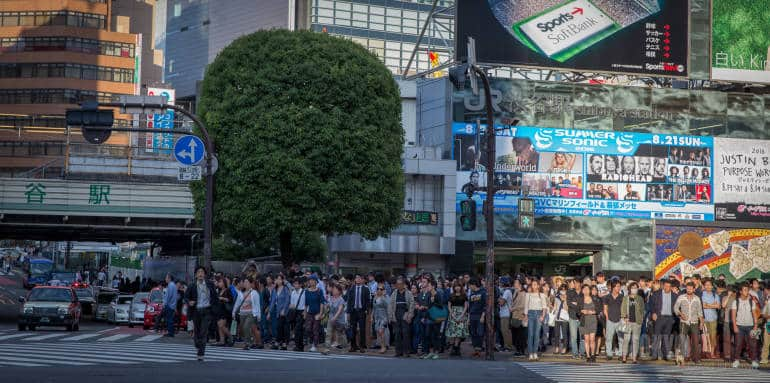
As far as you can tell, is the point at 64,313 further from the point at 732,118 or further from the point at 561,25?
the point at 732,118

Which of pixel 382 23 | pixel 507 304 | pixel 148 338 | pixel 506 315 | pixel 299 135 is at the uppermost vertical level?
pixel 382 23

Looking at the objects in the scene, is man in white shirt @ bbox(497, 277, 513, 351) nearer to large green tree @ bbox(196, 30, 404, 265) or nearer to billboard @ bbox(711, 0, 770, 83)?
large green tree @ bbox(196, 30, 404, 265)

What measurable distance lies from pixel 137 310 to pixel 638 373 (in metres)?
22.2

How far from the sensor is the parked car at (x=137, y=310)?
123 feet

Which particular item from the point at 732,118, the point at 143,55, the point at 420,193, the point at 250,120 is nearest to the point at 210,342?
the point at 250,120

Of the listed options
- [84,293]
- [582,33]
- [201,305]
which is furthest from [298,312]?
[582,33]

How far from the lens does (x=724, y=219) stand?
5166cm

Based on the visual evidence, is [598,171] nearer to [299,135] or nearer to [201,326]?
[299,135]

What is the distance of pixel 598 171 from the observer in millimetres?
Result: 50906

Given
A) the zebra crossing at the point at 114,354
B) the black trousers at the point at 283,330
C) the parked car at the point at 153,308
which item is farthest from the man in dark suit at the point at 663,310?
the parked car at the point at 153,308

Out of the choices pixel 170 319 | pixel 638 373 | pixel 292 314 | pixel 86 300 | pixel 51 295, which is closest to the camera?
pixel 638 373

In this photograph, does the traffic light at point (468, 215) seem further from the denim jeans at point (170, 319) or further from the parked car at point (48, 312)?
the parked car at point (48, 312)

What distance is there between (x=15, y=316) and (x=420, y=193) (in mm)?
19674

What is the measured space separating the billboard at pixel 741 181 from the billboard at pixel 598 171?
54 centimetres
